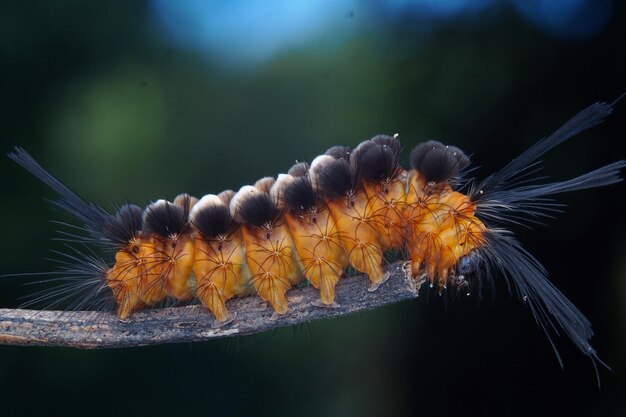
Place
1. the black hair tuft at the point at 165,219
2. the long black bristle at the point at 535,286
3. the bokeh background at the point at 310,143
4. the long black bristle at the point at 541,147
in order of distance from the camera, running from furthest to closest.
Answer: the bokeh background at the point at 310,143
the black hair tuft at the point at 165,219
the long black bristle at the point at 535,286
the long black bristle at the point at 541,147

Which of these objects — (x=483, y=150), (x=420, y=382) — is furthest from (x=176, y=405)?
(x=483, y=150)

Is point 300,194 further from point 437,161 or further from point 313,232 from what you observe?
point 437,161

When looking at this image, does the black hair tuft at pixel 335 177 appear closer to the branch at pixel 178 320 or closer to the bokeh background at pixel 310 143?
the branch at pixel 178 320

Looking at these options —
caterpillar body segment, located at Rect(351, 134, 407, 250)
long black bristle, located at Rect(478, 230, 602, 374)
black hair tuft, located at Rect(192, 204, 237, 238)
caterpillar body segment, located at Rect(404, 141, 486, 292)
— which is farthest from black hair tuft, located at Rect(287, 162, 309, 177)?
long black bristle, located at Rect(478, 230, 602, 374)

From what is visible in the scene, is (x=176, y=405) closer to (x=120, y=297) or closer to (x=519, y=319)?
(x=120, y=297)

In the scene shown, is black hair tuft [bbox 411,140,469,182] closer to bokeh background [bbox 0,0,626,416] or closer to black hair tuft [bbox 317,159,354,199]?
black hair tuft [bbox 317,159,354,199]

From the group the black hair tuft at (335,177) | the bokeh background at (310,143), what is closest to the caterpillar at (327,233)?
the black hair tuft at (335,177)
